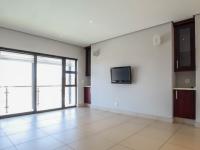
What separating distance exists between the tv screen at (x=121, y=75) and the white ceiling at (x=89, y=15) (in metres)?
1.21

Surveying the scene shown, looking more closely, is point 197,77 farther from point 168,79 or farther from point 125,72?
point 125,72

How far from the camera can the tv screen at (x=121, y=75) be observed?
4.59m

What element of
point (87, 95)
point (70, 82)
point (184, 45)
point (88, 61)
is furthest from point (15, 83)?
point (184, 45)

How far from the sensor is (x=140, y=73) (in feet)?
14.5

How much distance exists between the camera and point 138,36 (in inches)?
177

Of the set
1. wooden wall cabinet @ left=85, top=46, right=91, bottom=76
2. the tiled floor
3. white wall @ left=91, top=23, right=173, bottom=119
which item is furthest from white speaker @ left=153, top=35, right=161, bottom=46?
wooden wall cabinet @ left=85, top=46, right=91, bottom=76

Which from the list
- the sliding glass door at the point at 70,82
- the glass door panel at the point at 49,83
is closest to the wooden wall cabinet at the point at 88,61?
the sliding glass door at the point at 70,82

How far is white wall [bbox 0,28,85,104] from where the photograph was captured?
4.30 metres

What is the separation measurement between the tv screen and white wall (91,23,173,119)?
0.58ft

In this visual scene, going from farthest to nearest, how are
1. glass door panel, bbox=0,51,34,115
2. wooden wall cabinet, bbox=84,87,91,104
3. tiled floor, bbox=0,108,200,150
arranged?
wooden wall cabinet, bbox=84,87,91,104 → glass door panel, bbox=0,51,34,115 → tiled floor, bbox=0,108,200,150

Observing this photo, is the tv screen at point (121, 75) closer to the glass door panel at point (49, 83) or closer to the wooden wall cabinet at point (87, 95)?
the wooden wall cabinet at point (87, 95)

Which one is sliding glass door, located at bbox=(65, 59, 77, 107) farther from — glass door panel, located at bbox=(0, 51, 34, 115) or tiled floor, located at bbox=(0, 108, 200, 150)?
tiled floor, located at bbox=(0, 108, 200, 150)

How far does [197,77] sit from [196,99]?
1.73 feet

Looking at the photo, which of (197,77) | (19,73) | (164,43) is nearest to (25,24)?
(19,73)
